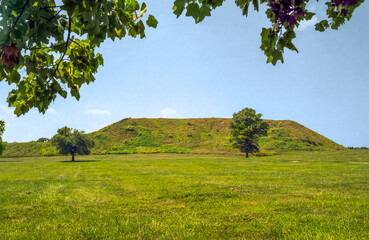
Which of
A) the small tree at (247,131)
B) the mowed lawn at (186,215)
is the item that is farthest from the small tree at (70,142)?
the mowed lawn at (186,215)

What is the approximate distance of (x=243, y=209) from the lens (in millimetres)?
7793

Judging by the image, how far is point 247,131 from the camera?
51375mm

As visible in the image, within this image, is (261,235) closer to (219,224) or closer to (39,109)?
(219,224)

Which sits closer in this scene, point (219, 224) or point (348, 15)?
point (348, 15)

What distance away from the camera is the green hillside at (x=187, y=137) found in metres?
80.6

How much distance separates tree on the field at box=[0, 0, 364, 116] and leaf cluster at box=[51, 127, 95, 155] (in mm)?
51826

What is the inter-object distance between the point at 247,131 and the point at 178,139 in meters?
47.5

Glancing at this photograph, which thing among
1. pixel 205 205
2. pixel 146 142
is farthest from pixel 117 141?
pixel 205 205

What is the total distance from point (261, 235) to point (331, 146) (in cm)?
9218

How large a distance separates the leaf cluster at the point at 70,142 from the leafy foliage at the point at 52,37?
51.8 meters

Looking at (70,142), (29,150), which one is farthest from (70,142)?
(29,150)

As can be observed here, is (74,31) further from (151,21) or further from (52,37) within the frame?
(151,21)

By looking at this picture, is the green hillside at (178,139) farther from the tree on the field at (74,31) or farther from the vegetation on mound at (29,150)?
the tree on the field at (74,31)

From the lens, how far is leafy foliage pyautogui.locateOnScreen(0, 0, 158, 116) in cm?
206
